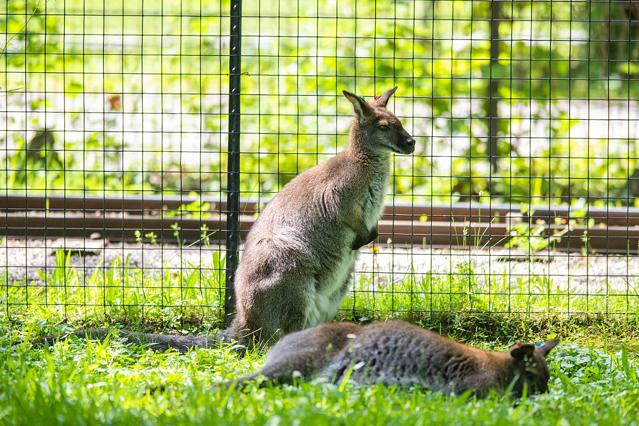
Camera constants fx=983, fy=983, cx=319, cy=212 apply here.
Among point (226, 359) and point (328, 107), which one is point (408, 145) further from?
point (328, 107)

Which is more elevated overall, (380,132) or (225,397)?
→ (380,132)

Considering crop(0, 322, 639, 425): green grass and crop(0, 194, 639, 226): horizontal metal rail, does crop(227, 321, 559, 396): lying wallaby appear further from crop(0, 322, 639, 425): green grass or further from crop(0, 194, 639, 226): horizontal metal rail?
crop(0, 194, 639, 226): horizontal metal rail

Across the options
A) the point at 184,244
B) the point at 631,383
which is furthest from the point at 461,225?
the point at 631,383

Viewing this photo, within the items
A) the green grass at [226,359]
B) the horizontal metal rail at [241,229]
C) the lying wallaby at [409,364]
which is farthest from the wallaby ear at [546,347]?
the horizontal metal rail at [241,229]

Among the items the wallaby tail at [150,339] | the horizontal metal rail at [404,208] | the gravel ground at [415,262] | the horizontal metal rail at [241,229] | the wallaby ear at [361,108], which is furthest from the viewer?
the horizontal metal rail at [404,208]

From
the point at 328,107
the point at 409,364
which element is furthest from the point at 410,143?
the point at 328,107

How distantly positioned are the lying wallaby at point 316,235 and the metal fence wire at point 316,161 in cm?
55

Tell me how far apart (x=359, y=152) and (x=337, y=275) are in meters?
1.03

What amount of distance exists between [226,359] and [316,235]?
1372mm

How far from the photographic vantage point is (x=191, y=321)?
28.2ft

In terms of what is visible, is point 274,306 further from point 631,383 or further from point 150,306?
point 631,383

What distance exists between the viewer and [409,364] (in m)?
5.93

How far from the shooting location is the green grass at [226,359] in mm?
5094

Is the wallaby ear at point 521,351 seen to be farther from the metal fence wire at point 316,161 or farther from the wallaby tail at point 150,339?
the wallaby tail at point 150,339
